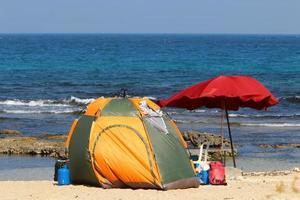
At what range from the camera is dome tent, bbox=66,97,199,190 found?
15.7 metres

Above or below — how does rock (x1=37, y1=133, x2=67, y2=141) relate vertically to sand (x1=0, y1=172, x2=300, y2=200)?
below

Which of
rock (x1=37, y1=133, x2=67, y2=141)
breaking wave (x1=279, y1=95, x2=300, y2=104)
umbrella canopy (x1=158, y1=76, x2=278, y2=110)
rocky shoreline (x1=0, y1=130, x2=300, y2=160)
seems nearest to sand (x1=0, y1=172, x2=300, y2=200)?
umbrella canopy (x1=158, y1=76, x2=278, y2=110)

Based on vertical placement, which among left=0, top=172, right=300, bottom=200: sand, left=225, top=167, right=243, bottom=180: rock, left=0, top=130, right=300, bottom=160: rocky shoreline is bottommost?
left=0, top=130, right=300, bottom=160: rocky shoreline

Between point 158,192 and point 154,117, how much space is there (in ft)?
6.07

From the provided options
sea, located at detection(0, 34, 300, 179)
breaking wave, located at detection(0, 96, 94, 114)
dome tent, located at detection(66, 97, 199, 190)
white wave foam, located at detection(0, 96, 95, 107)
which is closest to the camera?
dome tent, located at detection(66, 97, 199, 190)

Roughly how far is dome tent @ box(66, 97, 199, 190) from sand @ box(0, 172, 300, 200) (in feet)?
0.88

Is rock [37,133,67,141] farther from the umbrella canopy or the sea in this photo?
the umbrella canopy

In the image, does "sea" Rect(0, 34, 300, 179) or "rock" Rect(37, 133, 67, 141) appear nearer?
"sea" Rect(0, 34, 300, 179)

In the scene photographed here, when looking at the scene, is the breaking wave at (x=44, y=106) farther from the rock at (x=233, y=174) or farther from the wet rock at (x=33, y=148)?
the rock at (x=233, y=174)

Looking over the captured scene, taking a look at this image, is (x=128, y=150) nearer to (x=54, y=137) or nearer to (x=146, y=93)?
(x=54, y=137)

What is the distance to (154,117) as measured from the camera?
1645 cm

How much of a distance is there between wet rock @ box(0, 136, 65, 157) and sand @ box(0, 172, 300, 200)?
251 inches

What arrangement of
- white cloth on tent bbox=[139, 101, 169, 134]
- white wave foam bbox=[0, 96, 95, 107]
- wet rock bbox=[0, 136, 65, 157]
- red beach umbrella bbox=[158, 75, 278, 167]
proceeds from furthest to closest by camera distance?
white wave foam bbox=[0, 96, 95, 107] < wet rock bbox=[0, 136, 65, 157] < red beach umbrella bbox=[158, 75, 278, 167] < white cloth on tent bbox=[139, 101, 169, 134]

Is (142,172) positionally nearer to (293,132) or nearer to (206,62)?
(293,132)
